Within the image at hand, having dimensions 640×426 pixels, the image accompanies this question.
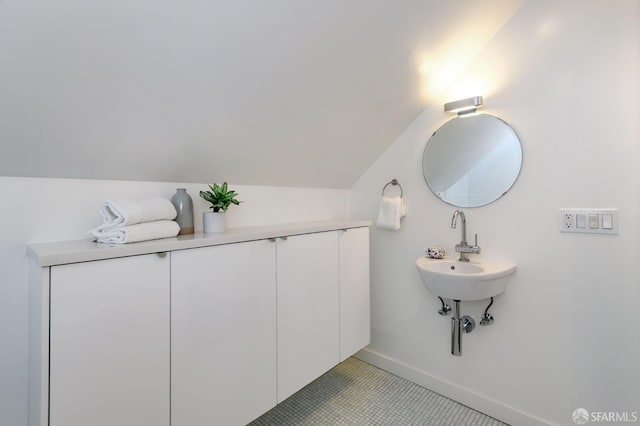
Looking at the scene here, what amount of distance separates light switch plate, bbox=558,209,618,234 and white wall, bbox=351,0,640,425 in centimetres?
3

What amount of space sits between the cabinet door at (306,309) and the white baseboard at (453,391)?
597mm

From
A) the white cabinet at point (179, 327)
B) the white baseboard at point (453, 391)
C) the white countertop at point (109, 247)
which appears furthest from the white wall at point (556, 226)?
the white countertop at point (109, 247)

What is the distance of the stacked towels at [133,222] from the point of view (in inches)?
40.5

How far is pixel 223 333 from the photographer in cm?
120

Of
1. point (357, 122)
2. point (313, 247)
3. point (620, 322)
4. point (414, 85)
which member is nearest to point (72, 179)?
point (313, 247)

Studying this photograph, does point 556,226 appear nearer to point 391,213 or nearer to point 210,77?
point 391,213

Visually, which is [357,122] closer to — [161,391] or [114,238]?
[114,238]

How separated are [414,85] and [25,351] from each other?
2.06 m

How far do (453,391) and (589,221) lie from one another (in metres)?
1.20

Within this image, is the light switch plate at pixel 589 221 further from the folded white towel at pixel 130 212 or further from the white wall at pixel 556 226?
the folded white towel at pixel 130 212

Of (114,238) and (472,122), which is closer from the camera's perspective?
(114,238)

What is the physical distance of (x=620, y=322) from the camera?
4.48ft

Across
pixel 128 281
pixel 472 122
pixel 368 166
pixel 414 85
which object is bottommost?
pixel 128 281

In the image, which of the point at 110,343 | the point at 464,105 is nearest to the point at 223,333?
the point at 110,343
